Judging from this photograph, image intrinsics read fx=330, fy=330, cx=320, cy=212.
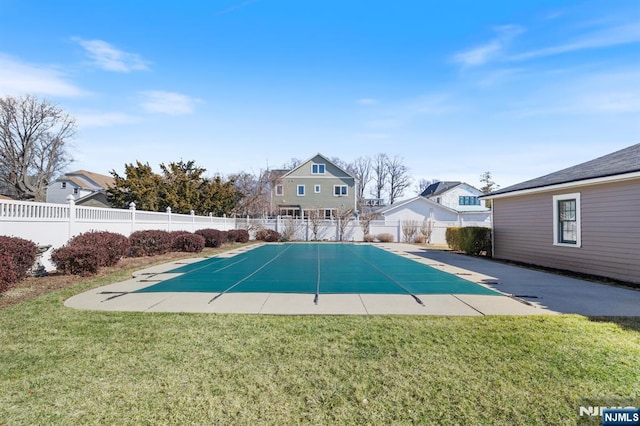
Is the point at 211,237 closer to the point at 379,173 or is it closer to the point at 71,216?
the point at 71,216

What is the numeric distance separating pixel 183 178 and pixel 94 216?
408 inches

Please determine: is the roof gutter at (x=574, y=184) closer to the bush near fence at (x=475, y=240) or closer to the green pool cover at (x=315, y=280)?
the bush near fence at (x=475, y=240)

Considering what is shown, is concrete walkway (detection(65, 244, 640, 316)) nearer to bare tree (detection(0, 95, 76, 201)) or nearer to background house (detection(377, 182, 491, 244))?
background house (detection(377, 182, 491, 244))

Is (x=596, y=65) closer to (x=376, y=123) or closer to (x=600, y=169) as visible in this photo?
(x=600, y=169)

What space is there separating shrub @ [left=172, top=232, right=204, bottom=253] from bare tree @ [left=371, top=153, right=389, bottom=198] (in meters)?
43.8

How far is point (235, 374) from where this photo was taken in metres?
3.19

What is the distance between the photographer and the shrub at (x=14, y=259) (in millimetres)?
5809

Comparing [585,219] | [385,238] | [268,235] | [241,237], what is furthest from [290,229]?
[585,219]

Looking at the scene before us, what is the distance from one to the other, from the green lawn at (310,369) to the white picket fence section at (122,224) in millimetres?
3728

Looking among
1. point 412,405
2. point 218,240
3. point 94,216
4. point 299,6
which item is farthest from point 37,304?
point 218,240

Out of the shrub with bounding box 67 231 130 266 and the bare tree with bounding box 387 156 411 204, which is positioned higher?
the bare tree with bounding box 387 156 411 204

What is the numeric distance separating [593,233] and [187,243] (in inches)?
566

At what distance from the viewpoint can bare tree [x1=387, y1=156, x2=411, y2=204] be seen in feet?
181

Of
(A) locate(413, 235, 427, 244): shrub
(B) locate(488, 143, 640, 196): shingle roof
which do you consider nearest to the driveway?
(B) locate(488, 143, 640, 196): shingle roof
